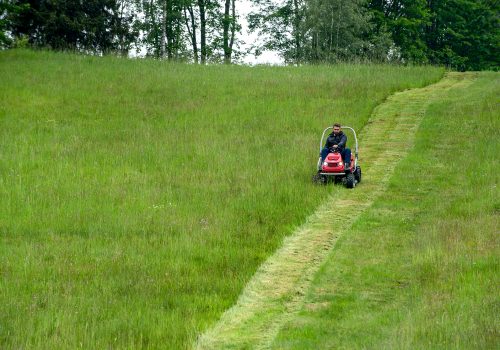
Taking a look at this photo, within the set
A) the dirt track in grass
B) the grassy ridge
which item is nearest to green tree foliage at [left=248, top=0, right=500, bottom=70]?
the dirt track in grass

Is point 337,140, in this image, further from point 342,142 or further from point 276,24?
point 276,24

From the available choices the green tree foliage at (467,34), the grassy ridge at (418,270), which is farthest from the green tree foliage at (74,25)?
the grassy ridge at (418,270)

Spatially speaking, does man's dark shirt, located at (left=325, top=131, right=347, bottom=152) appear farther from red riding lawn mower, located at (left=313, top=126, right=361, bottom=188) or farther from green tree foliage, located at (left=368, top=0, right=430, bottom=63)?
green tree foliage, located at (left=368, top=0, right=430, bottom=63)

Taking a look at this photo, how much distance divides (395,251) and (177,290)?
4.19 m

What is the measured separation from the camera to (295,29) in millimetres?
56344

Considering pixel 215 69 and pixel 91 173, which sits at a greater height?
pixel 215 69

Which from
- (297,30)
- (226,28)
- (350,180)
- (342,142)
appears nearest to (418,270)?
(350,180)

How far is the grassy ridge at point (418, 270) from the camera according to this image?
365 inches

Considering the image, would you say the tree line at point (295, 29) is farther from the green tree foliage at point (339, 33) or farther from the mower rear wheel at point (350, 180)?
the mower rear wheel at point (350, 180)

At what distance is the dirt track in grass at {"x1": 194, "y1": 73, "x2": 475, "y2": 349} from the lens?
10.1 metres

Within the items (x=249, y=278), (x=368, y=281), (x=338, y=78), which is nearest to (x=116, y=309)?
(x=249, y=278)

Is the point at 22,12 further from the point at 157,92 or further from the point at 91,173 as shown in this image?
the point at 91,173

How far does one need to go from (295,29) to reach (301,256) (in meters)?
45.0

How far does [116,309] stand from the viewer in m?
10.6
